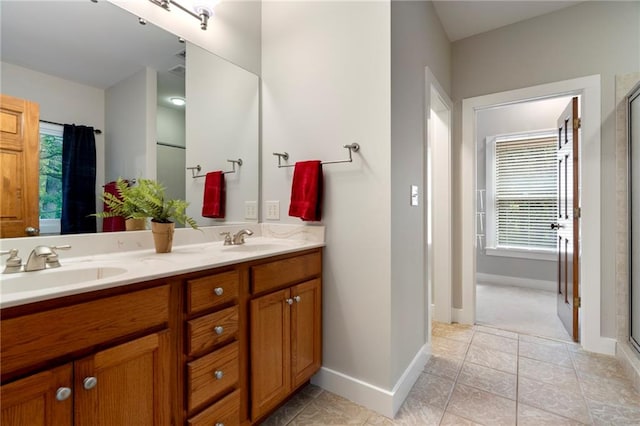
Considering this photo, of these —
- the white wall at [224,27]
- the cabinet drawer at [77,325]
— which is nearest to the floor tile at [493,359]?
the cabinet drawer at [77,325]

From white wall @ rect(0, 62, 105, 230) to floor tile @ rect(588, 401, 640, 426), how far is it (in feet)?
8.86

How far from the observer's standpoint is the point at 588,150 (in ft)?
7.45

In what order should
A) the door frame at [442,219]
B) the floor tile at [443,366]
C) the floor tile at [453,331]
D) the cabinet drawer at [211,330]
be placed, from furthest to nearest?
the door frame at [442,219], the floor tile at [453,331], the floor tile at [443,366], the cabinet drawer at [211,330]

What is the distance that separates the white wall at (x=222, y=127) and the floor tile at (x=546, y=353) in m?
2.33

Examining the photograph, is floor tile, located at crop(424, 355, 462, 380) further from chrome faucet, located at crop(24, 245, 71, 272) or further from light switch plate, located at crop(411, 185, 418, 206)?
chrome faucet, located at crop(24, 245, 71, 272)

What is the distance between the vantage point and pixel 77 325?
0.82 meters

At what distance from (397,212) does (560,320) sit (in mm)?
2449

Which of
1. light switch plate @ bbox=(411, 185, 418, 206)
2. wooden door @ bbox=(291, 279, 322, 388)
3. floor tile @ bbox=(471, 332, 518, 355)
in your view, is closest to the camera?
wooden door @ bbox=(291, 279, 322, 388)

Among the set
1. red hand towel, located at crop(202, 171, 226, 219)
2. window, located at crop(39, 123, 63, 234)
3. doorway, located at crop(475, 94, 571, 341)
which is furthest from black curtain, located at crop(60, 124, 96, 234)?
doorway, located at crop(475, 94, 571, 341)

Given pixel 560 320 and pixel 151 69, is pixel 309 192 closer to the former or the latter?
pixel 151 69

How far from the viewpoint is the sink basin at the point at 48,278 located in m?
0.97

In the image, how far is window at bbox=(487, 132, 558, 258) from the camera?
4039 millimetres

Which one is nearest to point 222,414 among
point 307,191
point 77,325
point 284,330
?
point 284,330

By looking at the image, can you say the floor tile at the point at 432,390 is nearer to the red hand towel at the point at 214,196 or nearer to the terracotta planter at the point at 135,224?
the red hand towel at the point at 214,196
